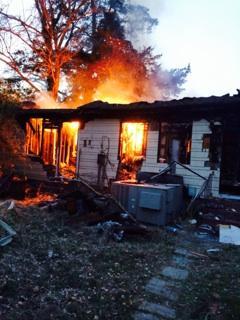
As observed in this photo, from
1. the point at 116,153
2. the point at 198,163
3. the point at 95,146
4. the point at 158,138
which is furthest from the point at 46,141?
the point at 198,163

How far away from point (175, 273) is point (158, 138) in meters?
6.14

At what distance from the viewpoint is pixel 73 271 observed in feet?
15.5

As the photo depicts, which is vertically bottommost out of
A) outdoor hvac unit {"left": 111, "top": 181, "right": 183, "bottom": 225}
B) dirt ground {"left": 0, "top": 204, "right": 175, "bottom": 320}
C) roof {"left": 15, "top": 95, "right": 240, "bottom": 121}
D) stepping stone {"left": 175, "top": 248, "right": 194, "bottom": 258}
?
stepping stone {"left": 175, "top": 248, "right": 194, "bottom": 258}

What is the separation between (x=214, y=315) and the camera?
3701 millimetres

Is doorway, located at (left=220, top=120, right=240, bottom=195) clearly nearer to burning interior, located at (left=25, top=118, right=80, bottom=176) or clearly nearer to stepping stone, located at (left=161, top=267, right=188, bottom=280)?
stepping stone, located at (left=161, top=267, right=188, bottom=280)

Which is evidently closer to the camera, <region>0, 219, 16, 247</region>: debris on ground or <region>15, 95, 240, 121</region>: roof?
<region>0, 219, 16, 247</region>: debris on ground

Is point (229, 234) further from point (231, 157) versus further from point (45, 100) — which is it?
point (45, 100)

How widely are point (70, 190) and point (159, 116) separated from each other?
4189mm

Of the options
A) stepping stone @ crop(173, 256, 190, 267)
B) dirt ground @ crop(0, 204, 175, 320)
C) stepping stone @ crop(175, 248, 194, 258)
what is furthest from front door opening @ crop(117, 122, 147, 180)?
stepping stone @ crop(173, 256, 190, 267)

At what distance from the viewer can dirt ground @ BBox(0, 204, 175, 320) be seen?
3.68 metres

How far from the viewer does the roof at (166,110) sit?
9125mm

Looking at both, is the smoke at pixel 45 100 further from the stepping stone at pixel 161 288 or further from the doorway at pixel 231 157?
the stepping stone at pixel 161 288

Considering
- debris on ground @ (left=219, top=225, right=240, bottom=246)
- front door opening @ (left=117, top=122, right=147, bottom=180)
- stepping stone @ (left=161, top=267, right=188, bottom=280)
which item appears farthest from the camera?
front door opening @ (left=117, top=122, right=147, bottom=180)

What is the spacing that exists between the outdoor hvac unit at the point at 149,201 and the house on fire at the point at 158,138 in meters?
1.94
